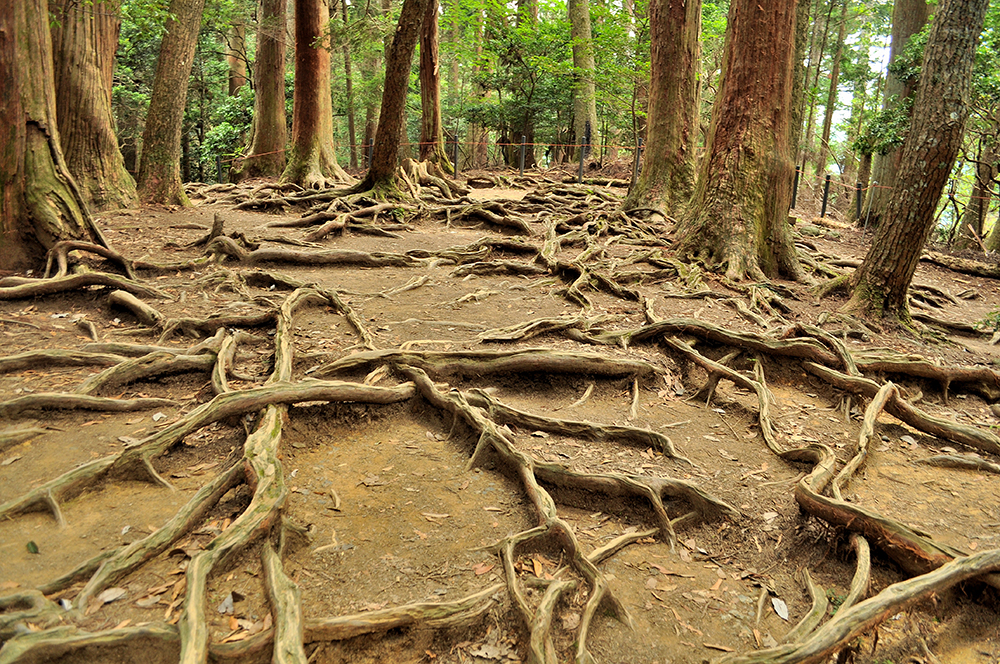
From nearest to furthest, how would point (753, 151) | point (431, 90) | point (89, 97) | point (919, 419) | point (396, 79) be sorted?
point (919, 419) < point (753, 151) < point (89, 97) < point (396, 79) < point (431, 90)

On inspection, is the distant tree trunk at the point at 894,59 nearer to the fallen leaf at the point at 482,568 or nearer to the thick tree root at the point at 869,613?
the thick tree root at the point at 869,613

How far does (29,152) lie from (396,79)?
17.4 feet

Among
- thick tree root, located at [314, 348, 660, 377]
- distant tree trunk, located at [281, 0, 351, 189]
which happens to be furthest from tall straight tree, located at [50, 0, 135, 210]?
thick tree root, located at [314, 348, 660, 377]

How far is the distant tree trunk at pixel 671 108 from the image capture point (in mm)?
10281

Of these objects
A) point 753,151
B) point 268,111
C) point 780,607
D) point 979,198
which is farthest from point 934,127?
point 268,111

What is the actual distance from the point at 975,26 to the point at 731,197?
9.46 ft

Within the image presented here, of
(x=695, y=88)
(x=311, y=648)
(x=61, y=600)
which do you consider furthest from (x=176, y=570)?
(x=695, y=88)

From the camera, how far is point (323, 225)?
9.45m

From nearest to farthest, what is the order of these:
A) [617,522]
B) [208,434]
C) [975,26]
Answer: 1. [617,522]
2. [208,434]
3. [975,26]

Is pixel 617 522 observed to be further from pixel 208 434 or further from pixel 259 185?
pixel 259 185

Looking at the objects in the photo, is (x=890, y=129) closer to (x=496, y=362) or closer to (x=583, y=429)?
(x=496, y=362)

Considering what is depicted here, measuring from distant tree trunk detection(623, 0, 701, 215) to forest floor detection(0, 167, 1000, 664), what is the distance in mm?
4702

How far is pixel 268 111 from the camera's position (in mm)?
14086

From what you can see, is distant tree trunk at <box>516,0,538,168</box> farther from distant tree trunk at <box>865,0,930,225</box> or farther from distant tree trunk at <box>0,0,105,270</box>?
distant tree trunk at <box>0,0,105,270</box>
